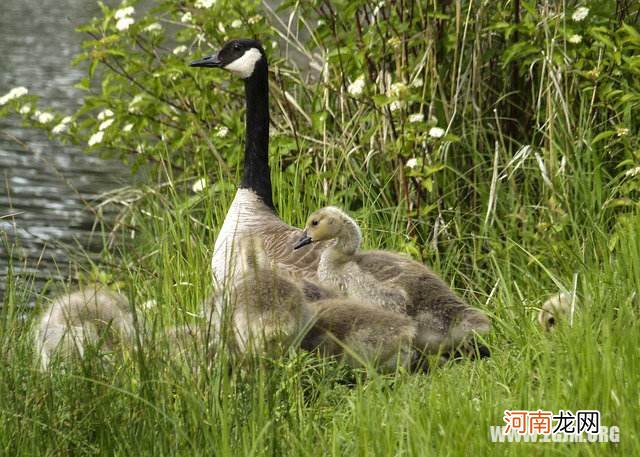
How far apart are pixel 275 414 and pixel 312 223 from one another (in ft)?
6.07

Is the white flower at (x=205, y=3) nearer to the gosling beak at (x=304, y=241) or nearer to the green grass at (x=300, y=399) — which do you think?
the gosling beak at (x=304, y=241)

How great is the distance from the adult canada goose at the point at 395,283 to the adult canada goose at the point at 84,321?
1.00 meters

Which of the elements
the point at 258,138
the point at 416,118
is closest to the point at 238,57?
the point at 258,138

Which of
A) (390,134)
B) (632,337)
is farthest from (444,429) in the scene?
(390,134)

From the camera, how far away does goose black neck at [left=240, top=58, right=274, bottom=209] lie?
22.0 feet

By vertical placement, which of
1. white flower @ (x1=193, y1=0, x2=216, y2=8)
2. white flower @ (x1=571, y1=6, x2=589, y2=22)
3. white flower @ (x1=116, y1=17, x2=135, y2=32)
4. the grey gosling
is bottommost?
the grey gosling

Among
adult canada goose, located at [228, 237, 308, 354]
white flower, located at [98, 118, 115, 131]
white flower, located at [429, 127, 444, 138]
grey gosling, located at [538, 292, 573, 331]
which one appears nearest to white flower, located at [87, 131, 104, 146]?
white flower, located at [98, 118, 115, 131]

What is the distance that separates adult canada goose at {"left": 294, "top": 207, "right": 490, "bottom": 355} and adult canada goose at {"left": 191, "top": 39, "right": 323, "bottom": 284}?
22 cm

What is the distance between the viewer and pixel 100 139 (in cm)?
793

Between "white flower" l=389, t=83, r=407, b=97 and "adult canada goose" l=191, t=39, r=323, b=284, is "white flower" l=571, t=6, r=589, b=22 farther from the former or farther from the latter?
"adult canada goose" l=191, t=39, r=323, b=284

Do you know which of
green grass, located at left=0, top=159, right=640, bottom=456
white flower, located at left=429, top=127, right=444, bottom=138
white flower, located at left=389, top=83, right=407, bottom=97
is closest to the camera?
green grass, located at left=0, top=159, right=640, bottom=456

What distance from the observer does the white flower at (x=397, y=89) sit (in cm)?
→ 648

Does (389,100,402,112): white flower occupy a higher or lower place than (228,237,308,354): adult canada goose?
higher

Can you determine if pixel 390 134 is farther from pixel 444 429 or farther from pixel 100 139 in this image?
pixel 444 429
